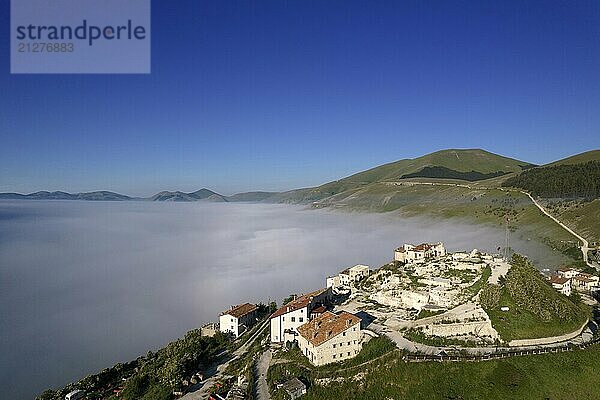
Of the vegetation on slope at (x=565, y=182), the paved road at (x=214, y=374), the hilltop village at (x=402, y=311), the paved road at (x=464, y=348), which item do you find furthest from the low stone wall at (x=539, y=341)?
the vegetation on slope at (x=565, y=182)

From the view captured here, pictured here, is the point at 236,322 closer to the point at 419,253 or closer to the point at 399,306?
the point at 399,306

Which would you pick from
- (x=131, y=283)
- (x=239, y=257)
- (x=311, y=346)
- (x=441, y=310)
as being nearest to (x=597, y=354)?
(x=441, y=310)

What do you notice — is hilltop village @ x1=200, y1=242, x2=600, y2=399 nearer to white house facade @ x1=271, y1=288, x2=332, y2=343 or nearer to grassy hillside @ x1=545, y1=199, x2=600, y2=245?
white house facade @ x1=271, y1=288, x2=332, y2=343

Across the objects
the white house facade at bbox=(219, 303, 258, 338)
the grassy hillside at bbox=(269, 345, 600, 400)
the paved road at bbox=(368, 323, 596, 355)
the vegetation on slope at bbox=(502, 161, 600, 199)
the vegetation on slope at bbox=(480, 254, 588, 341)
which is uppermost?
the vegetation on slope at bbox=(502, 161, 600, 199)

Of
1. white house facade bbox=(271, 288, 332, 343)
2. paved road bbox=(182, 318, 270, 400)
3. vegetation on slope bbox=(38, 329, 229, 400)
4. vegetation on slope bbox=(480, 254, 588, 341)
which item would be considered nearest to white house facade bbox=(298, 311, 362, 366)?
white house facade bbox=(271, 288, 332, 343)

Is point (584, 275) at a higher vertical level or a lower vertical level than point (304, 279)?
higher

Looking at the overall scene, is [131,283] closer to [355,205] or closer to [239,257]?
[239,257]
